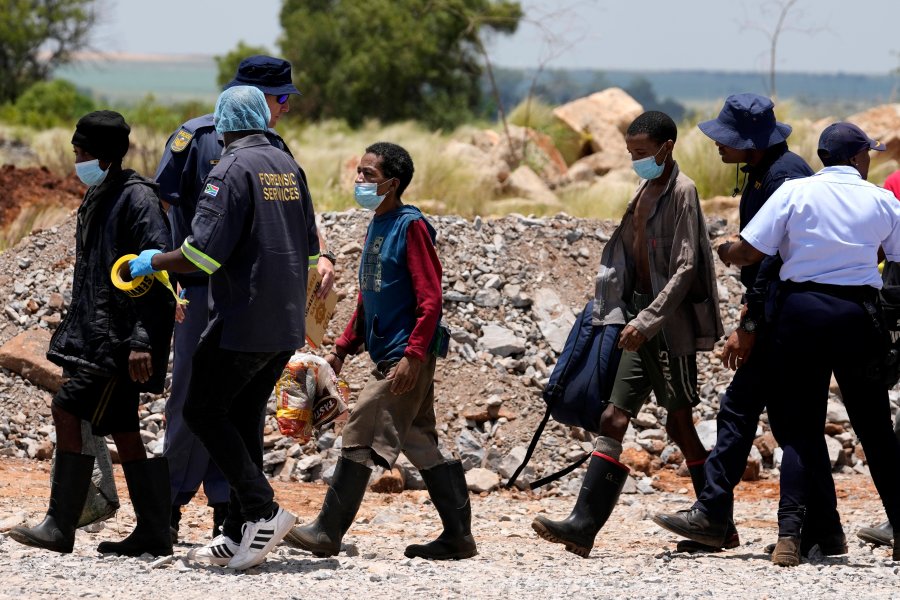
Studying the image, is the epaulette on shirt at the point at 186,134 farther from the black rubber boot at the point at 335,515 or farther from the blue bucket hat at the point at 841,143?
the blue bucket hat at the point at 841,143

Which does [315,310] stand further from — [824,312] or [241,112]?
[824,312]

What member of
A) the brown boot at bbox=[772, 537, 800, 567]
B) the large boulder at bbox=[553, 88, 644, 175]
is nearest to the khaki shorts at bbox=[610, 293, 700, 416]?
the brown boot at bbox=[772, 537, 800, 567]

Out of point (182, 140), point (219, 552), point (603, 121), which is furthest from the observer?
→ point (603, 121)

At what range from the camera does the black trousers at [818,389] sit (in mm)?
5312

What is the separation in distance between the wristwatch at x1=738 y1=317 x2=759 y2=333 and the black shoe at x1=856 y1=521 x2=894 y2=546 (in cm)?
114

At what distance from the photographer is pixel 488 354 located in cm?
900

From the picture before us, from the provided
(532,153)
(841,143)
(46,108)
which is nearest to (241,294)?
(841,143)

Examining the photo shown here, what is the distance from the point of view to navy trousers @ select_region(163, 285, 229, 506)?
564cm

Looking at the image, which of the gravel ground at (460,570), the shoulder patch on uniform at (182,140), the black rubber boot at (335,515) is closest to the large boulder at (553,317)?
the gravel ground at (460,570)

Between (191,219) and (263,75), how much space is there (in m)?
0.65

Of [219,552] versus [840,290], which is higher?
[840,290]

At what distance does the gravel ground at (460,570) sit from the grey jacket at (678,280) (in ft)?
3.04

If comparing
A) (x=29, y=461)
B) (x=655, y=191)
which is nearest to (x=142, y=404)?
(x=29, y=461)

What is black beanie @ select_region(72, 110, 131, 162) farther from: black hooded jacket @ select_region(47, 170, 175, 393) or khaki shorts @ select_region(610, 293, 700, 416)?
khaki shorts @ select_region(610, 293, 700, 416)
